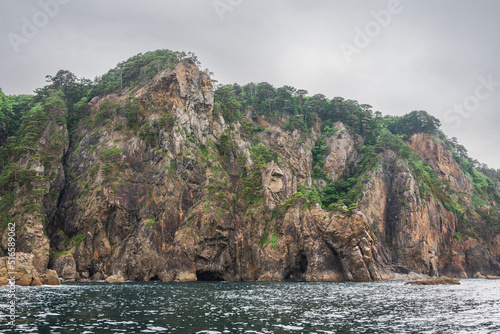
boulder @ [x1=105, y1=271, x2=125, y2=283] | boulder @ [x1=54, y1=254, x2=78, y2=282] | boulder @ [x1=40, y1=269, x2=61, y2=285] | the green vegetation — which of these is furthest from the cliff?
boulder @ [x1=40, y1=269, x2=61, y2=285]

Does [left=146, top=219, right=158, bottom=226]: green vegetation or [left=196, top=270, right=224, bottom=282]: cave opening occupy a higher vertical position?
[left=146, top=219, right=158, bottom=226]: green vegetation

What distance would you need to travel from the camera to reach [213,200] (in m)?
81.9

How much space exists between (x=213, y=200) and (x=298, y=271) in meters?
26.7

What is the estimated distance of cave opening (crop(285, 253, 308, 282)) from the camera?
78.1m

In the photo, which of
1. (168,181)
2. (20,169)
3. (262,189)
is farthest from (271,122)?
(20,169)

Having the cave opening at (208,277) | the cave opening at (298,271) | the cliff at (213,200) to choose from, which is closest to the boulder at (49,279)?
the cliff at (213,200)

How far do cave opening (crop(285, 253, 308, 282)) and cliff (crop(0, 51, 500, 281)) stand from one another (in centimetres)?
52

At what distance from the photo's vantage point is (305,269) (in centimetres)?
8206

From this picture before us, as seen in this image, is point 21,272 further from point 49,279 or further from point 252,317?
point 252,317

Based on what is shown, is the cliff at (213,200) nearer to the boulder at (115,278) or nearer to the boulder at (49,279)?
the boulder at (115,278)

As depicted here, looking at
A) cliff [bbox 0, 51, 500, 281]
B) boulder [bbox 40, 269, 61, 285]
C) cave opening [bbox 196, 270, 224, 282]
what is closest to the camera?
boulder [bbox 40, 269, 61, 285]

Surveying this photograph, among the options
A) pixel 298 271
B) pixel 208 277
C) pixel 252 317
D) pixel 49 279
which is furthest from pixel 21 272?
pixel 298 271

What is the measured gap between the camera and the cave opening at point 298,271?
78.1 metres

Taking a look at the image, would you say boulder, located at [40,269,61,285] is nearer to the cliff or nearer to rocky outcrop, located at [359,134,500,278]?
the cliff
